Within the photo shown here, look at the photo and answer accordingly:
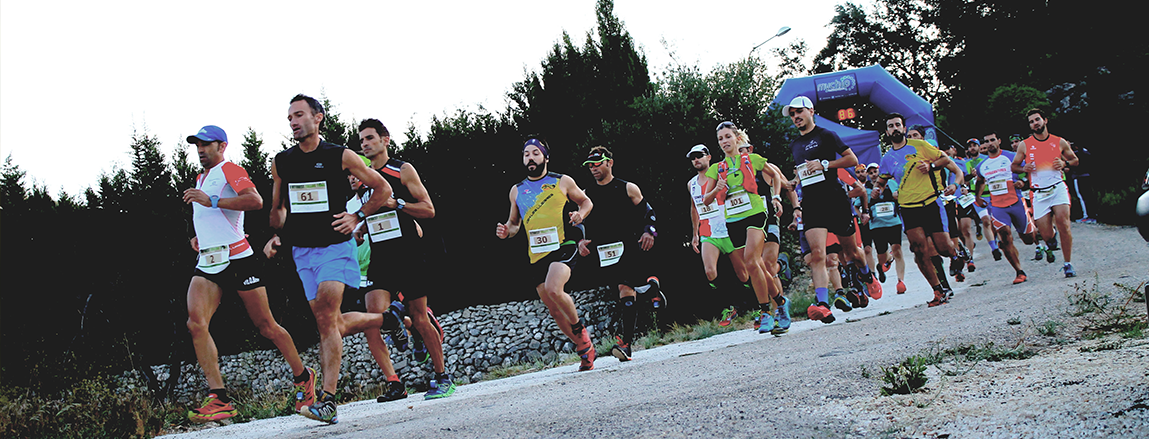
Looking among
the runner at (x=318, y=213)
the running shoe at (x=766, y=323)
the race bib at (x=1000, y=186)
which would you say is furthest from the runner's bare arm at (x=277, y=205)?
the race bib at (x=1000, y=186)

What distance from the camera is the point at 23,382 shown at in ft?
38.8

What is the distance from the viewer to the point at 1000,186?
1188 cm

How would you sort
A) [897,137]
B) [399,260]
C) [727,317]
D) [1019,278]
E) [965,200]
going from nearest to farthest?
[399,260] → [897,137] → [1019,278] → [727,317] → [965,200]

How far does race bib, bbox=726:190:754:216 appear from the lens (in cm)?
796

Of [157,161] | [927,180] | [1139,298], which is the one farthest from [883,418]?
[157,161]

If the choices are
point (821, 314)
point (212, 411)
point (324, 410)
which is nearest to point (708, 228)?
point (821, 314)

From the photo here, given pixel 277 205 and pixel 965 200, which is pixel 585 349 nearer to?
pixel 277 205

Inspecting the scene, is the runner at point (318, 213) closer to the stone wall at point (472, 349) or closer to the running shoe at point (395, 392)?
the running shoe at point (395, 392)

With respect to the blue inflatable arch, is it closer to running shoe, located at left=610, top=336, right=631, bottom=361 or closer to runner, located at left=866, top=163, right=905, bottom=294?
runner, located at left=866, top=163, right=905, bottom=294

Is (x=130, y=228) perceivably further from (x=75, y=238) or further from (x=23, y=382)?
(x=23, y=382)

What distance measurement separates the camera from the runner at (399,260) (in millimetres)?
6293

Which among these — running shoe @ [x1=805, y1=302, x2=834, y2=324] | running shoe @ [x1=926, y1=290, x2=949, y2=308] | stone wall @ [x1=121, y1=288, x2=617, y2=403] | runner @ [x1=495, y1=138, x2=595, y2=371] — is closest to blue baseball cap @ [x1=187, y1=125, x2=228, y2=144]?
runner @ [x1=495, y1=138, x2=595, y2=371]

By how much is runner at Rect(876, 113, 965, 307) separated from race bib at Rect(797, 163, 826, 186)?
6.35 ft

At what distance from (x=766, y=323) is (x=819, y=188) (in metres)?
1.41
